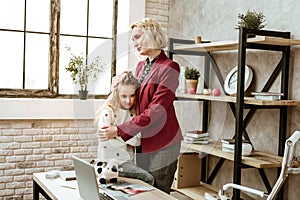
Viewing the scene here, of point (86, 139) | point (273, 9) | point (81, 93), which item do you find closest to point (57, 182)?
point (86, 139)

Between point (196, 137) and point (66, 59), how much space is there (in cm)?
154

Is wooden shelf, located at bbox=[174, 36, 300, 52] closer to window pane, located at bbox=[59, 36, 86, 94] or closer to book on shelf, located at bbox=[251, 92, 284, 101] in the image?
book on shelf, located at bbox=[251, 92, 284, 101]

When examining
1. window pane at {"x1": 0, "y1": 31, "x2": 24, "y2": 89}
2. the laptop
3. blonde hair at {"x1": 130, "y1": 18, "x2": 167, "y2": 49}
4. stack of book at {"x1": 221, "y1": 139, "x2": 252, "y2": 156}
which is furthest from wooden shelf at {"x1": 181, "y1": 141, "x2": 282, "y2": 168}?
window pane at {"x1": 0, "y1": 31, "x2": 24, "y2": 89}

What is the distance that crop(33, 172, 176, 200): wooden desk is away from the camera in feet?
6.76

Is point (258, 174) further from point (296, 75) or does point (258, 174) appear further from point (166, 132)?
point (166, 132)

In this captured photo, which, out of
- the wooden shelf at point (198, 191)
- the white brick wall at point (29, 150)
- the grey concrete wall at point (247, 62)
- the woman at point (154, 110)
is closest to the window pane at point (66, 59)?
the white brick wall at point (29, 150)

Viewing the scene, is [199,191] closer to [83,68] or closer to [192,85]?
[192,85]

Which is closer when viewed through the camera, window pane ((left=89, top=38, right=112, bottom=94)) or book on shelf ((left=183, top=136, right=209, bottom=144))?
book on shelf ((left=183, top=136, right=209, bottom=144))

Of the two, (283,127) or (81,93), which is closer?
(283,127)

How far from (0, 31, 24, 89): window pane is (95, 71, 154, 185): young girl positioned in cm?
202

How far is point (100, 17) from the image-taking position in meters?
4.48

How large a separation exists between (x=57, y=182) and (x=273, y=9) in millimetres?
2047

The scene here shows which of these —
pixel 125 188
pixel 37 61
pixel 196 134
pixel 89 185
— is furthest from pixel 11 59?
pixel 89 185

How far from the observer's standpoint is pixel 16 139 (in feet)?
A: 13.3
